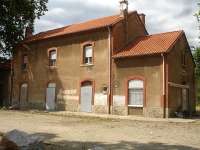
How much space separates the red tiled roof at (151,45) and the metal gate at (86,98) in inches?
138

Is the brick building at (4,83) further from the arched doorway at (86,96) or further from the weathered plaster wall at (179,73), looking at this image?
the weathered plaster wall at (179,73)

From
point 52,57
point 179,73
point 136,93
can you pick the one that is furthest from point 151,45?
point 52,57

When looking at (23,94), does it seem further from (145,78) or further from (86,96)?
(145,78)

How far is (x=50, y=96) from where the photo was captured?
101ft

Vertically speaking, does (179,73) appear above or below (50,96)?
above

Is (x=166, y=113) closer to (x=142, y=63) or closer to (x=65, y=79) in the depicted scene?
(x=142, y=63)

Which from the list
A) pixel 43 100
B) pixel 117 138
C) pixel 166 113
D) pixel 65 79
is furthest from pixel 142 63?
pixel 117 138

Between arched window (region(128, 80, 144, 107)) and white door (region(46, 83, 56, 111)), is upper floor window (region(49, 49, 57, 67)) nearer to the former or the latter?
white door (region(46, 83, 56, 111))

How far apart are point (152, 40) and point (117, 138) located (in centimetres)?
1530

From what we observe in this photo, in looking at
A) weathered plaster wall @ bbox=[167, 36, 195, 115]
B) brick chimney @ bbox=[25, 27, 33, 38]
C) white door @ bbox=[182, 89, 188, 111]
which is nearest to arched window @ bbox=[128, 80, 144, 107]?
weathered plaster wall @ bbox=[167, 36, 195, 115]

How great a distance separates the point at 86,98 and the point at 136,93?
14.5ft

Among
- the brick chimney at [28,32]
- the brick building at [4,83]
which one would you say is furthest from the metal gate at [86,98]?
the brick chimney at [28,32]

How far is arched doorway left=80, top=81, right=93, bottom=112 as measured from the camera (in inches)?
1087

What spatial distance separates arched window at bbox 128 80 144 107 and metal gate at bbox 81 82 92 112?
11.5 feet
